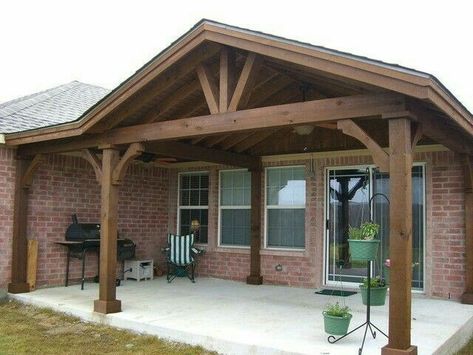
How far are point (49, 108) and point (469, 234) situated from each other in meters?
7.57

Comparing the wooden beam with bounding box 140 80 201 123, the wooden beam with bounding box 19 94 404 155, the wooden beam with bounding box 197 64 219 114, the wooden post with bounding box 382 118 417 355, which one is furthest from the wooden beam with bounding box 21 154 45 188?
the wooden post with bounding box 382 118 417 355

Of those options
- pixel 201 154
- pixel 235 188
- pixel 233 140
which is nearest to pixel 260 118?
pixel 201 154

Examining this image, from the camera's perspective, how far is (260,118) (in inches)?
213

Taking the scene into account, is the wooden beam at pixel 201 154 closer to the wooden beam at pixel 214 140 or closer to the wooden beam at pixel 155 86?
the wooden beam at pixel 214 140

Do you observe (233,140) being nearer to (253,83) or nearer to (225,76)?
(253,83)

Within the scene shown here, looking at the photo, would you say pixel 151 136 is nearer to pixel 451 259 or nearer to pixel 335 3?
pixel 451 259

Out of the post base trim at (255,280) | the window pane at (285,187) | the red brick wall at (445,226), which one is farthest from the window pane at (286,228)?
the red brick wall at (445,226)

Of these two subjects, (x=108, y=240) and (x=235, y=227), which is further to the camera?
(x=235, y=227)

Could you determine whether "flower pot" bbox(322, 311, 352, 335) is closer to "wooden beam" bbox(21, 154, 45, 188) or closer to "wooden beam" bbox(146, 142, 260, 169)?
"wooden beam" bbox(146, 142, 260, 169)

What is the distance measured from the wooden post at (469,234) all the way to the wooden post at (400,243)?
10.1 feet

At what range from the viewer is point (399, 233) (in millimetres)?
4539

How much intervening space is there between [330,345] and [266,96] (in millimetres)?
3475

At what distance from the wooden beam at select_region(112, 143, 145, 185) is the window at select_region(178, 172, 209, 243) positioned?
370 centimetres

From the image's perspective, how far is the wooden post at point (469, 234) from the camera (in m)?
7.16
